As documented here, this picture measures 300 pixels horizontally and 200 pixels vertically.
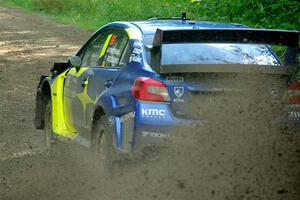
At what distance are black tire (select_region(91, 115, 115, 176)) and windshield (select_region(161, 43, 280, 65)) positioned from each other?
2.99 ft

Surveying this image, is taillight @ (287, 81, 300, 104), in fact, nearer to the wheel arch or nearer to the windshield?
the windshield

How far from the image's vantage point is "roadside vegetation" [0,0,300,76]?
14727mm

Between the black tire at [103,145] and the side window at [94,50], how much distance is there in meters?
0.93

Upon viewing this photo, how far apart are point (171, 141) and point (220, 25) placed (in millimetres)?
1781

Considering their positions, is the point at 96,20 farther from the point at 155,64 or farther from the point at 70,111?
the point at 155,64

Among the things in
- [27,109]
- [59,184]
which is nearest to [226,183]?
[59,184]

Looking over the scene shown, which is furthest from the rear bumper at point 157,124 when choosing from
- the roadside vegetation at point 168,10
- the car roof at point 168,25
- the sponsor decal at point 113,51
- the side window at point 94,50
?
the roadside vegetation at point 168,10

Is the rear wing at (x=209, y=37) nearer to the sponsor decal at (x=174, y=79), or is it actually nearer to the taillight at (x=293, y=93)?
the sponsor decal at (x=174, y=79)

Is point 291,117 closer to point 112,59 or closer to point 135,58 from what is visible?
point 135,58

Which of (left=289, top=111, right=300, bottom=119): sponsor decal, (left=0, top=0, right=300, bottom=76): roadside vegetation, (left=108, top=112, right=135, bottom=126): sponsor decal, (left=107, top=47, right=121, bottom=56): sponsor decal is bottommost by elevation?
(left=0, top=0, right=300, bottom=76): roadside vegetation

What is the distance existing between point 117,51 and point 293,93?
1918 millimetres

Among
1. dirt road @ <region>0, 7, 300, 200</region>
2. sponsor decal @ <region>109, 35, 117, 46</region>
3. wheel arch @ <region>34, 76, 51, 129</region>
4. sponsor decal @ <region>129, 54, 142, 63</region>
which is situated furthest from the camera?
wheel arch @ <region>34, 76, 51, 129</region>

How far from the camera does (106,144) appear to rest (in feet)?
21.2

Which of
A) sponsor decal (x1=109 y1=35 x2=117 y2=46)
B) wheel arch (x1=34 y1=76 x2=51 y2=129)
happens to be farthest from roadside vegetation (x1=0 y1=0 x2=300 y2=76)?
sponsor decal (x1=109 y1=35 x2=117 y2=46)
